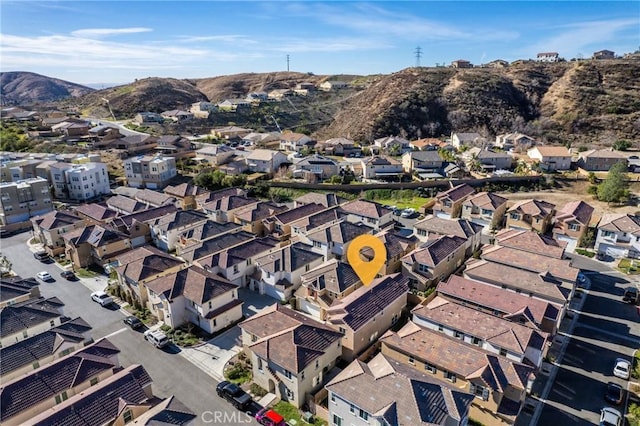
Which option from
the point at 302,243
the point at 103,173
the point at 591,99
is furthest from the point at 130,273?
the point at 591,99

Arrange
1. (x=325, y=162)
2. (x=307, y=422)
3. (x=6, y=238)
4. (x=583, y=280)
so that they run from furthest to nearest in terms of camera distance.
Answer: (x=325, y=162)
(x=6, y=238)
(x=583, y=280)
(x=307, y=422)

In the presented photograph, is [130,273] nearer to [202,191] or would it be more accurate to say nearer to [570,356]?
[202,191]

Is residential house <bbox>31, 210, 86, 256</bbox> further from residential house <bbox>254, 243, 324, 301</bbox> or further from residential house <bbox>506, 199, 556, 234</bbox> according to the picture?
residential house <bbox>506, 199, 556, 234</bbox>

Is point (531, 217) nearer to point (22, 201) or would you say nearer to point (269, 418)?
point (269, 418)

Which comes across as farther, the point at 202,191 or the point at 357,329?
the point at 202,191

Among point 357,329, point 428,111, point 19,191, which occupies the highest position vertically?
point 428,111
